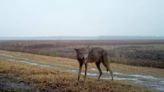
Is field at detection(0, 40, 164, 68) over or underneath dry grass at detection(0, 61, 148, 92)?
underneath

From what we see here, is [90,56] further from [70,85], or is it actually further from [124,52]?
[124,52]

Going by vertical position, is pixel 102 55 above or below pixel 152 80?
above

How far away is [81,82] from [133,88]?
2981mm

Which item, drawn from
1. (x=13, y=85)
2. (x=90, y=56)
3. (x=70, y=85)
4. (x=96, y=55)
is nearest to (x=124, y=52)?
(x=96, y=55)

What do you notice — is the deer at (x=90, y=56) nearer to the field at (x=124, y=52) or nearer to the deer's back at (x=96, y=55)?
the deer's back at (x=96, y=55)

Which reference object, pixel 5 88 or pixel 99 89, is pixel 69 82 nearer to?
pixel 99 89

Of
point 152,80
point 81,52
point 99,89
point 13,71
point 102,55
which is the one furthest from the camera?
point 13,71

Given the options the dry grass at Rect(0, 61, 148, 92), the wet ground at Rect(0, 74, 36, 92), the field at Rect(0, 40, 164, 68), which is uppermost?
the dry grass at Rect(0, 61, 148, 92)

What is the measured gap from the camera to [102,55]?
55.7 ft

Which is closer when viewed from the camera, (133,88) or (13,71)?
(133,88)

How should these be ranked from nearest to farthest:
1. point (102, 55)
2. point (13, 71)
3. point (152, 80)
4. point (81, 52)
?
point (81, 52) < point (102, 55) < point (152, 80) < point (13, 71)

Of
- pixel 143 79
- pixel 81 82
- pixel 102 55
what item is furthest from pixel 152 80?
pixel 81 82

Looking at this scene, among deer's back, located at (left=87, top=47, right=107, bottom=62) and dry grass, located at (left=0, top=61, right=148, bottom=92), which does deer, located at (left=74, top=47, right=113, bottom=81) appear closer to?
deer's back, located at (left=87, top=47, right=107, bottom=62)

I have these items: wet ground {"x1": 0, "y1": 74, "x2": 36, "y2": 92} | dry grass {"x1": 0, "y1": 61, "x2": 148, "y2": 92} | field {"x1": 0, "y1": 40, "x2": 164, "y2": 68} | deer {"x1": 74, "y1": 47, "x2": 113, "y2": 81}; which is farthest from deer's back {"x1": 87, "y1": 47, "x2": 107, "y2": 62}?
field {"x1": 0, "y1": 40, "x2": 164, "y2": 68}
